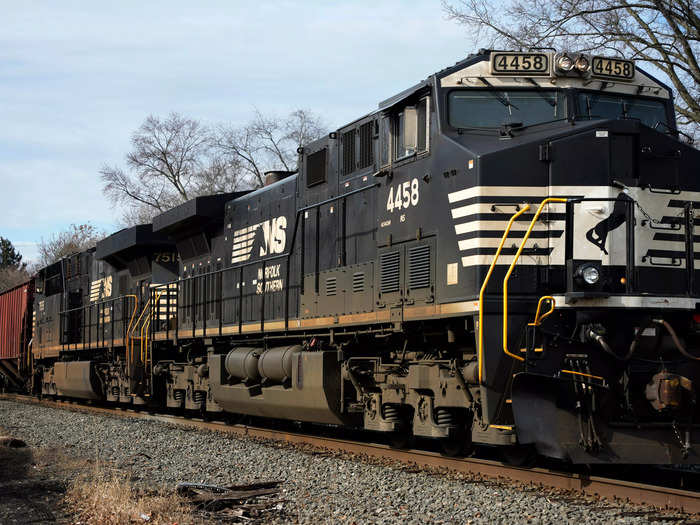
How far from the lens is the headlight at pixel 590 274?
7555 mm

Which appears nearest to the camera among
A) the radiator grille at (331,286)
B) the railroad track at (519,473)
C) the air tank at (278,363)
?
the railroad track at (519,473)

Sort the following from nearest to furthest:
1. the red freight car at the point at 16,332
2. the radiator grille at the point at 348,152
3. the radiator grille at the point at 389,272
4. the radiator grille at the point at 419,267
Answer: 1. the radiator grille at the point at 419,267
2. the radiator grille at the point at 389,272
3. the radiator grille at the point at 348,152
4. the red freight car at the point at 16,332

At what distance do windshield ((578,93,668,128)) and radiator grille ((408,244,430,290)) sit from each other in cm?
209

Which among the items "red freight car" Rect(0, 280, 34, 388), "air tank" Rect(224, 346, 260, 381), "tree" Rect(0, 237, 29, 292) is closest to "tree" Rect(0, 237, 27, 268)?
"tree" Rect(0, 237, 29, 292)

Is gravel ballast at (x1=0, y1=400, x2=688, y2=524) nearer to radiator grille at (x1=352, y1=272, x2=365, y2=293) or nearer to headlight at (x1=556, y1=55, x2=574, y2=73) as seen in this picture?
radiator grille at (x1=352, y1=272, x2=365, y2=293)

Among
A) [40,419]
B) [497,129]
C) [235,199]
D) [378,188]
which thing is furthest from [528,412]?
[40,419]

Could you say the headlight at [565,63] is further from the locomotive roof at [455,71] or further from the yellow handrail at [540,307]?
the yellow handrail at [540,307]

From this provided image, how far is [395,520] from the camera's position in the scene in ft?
22.0

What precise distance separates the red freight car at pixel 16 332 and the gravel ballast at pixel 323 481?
13.9 metres

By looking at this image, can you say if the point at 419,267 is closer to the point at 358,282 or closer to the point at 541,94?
the point at 358,282

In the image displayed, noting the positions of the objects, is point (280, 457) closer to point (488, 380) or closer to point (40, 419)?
point (488, 380)

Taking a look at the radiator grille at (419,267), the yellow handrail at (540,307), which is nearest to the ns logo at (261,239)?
the radiator grille at (419,267)

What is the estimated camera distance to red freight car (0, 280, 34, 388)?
2725cm

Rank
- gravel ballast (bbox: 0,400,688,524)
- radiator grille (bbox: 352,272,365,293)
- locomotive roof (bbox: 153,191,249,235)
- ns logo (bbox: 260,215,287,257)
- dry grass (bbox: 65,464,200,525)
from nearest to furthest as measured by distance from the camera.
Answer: dry grass (bbox: 65,464,200,525) < gravel ballast (bbox: 0,400,688,524) < radiator grille (bbox: 352,272,365,293) < ns logo (bbox: 260,215,287,257) < locomotive roof (bbox: 153,191,249,235)
